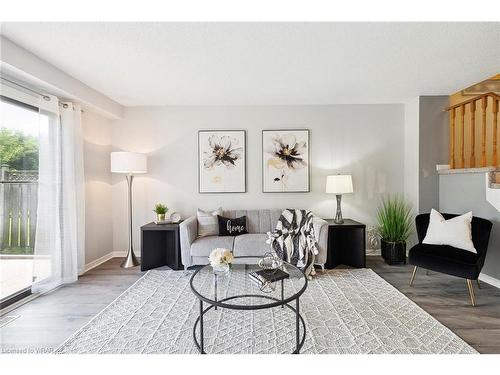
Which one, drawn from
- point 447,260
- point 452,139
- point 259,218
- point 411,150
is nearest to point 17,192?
point 259,218

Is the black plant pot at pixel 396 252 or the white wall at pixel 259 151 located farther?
the white wall at pixel 259 151

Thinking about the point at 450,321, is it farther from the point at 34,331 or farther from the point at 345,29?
the point at 34,331

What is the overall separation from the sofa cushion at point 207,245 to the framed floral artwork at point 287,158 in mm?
1260

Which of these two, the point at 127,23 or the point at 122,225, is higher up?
the point at 127,23

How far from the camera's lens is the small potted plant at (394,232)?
11.4 ft

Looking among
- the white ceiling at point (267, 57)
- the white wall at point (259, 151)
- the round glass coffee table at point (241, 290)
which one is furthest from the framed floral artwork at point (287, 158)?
the round glass coffee table at point (241, 290)

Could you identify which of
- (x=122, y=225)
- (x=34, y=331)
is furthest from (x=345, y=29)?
(x=122, y=225)

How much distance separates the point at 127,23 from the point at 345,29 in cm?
169

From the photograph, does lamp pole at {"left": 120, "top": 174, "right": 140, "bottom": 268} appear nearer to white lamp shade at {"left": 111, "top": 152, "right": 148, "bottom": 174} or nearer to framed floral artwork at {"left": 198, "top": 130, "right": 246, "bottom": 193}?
white lamp shade at {"left": 111, "top": 152, "right": 148, "bottom": 174}

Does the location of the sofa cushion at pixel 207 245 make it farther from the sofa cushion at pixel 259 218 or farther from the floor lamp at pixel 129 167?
the floor lamp at pixel 129 167

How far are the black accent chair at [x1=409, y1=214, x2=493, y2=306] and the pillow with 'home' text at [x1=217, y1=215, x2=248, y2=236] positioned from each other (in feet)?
6.81

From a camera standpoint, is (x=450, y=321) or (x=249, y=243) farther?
(x=249, y=243)

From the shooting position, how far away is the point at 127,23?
1.88m

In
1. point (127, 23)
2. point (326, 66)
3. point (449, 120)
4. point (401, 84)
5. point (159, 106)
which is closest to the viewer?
point (127, 23)
